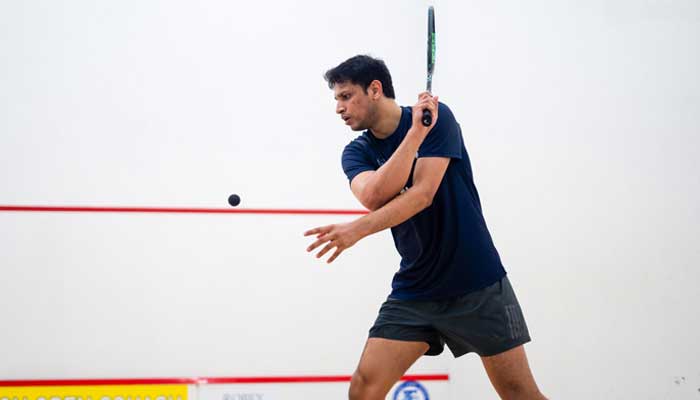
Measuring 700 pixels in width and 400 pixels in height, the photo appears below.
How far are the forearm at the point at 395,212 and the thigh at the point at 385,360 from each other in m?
0.36

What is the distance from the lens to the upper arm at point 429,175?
1888 mm

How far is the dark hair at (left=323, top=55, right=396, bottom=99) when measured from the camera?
2.09 meters

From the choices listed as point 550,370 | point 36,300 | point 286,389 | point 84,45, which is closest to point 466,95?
point 550,370

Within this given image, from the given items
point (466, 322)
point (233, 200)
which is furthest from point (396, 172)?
point (233, 200)

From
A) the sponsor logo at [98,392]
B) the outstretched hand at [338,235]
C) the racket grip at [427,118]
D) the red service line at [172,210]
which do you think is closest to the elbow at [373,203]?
the outstretched hand at [338,235]

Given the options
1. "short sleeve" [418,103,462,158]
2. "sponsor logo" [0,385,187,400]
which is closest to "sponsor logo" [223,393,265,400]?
"sponsor logo" [0,385,187,400]

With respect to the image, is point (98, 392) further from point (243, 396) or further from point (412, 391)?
point (412, 391)

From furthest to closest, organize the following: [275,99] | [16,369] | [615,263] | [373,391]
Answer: [275,99] < [16,369] < [615,263] < [373,391]

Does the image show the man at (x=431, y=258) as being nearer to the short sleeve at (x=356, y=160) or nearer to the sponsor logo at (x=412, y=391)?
the short sleeve at (x=356, y=160)

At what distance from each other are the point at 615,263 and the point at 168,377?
1859mm

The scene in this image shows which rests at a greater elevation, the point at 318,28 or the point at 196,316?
the point at 318,28

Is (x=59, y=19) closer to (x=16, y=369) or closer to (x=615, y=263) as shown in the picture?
(x=16, y=369)

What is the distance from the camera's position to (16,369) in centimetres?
304

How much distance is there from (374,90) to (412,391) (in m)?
1.60
